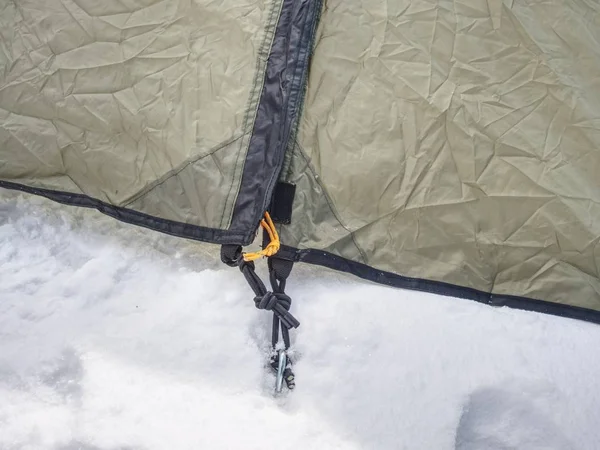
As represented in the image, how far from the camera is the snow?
109 centimetres

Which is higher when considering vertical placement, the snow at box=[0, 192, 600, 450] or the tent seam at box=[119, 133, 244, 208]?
the tent seam at box=[119, 133, 244, 208]

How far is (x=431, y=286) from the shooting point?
1.19 m

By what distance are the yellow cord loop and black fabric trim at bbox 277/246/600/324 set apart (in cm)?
2

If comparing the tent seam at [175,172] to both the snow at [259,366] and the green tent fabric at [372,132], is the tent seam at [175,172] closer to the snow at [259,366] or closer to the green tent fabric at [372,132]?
the green tent fabric at [372,132]

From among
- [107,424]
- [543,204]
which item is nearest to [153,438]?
[107,424]

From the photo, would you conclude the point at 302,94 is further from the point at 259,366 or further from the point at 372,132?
the point at 259,366

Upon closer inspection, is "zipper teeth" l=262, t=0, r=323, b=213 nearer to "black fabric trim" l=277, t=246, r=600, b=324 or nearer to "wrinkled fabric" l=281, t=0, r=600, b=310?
"wrinkled fabric" l=281, t=0, r=600, b=310

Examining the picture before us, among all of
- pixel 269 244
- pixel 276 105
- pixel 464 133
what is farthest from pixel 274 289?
pixel 464 133

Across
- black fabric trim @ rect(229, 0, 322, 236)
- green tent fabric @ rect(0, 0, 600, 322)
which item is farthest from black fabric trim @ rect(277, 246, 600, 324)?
black fabric trim @ rect(229, 0, 322, 236)

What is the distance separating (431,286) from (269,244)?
0.30 m

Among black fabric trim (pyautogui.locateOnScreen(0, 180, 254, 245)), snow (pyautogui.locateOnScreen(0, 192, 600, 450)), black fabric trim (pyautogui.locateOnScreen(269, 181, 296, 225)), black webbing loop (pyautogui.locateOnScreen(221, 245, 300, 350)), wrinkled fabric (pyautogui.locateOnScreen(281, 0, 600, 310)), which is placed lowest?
snow (pyautogui.locateOnScreen(0, 192, 600, 450))

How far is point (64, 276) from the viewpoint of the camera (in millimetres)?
1225

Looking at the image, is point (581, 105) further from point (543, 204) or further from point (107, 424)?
point (107, 424)

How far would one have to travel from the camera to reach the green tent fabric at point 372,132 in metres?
1.16
